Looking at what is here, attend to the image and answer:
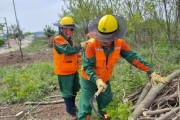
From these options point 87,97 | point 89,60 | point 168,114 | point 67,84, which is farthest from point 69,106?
point 168,114

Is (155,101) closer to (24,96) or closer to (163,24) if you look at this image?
(24,96)

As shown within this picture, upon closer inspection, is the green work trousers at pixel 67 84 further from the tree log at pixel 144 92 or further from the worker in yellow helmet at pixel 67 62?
the tree log at pixel 144 92

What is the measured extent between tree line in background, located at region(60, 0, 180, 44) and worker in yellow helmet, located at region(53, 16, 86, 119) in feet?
16.6

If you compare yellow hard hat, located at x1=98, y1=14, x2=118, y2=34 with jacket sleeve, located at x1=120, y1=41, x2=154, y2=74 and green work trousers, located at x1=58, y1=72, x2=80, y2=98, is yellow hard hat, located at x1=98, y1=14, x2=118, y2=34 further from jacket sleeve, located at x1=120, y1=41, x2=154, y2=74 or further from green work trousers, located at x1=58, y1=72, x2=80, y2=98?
green work trousers, located at x1=58, y1=72, x2=80, y2=98

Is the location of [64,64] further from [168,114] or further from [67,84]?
[168,114]

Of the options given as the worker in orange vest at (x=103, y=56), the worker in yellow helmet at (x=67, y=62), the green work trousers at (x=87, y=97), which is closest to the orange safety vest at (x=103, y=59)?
the worker in orange vest at (x=103, y=56)

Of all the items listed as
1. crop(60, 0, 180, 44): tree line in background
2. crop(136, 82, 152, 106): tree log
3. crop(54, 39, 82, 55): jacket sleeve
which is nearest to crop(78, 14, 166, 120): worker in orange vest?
crop(136, 82, 152, 106): tree log

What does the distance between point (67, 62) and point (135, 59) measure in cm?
168

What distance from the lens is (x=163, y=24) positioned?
11.5 metres

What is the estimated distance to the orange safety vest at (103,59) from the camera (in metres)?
4.34

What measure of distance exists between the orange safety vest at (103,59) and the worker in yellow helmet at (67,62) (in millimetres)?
1179

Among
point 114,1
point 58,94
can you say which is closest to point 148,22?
point 114,1

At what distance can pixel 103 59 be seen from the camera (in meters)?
4.37

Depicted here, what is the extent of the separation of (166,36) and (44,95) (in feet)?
17.1
